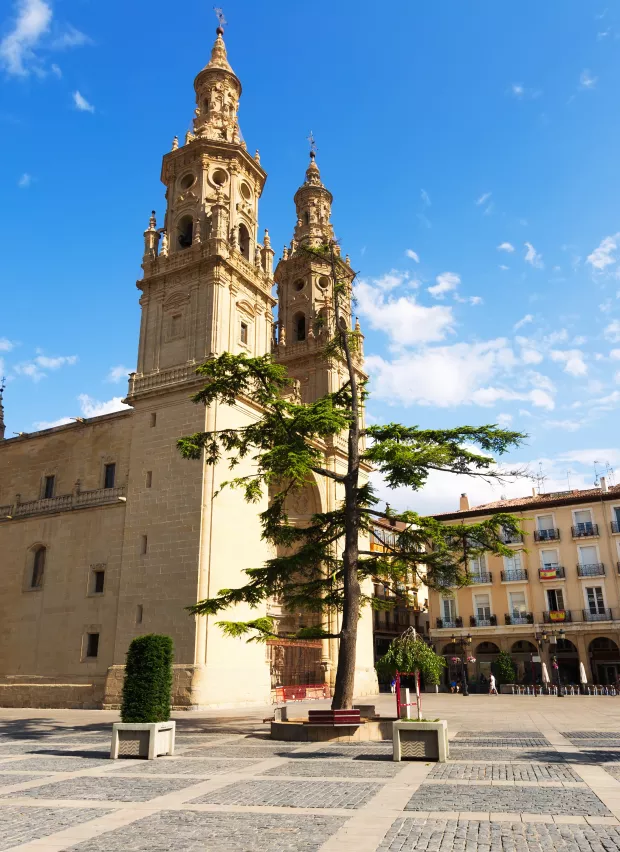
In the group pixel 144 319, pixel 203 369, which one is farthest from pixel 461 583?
pixel 144 319

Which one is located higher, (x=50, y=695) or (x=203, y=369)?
(x=203, y=369)

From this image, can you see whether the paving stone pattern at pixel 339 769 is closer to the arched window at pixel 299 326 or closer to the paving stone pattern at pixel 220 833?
the paving stone pattern at pixel 220 833

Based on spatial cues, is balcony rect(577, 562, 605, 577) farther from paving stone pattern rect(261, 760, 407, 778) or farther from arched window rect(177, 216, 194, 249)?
paving stone pattern rect(261, 760, 407, 778)

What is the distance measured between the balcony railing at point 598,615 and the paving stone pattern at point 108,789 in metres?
37.2

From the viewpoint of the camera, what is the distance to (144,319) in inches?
1236

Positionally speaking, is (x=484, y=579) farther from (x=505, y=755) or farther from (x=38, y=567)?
(x=505, y=755)

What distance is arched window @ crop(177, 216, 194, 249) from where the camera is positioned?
3288 cm

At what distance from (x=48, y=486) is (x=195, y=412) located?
11180mm

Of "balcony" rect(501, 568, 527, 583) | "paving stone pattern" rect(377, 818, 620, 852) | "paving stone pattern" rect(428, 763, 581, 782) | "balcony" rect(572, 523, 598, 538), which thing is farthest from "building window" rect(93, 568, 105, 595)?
"balcony" rect(572, 523, 598, 538)

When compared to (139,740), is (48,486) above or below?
above

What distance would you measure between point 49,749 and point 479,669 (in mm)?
36251

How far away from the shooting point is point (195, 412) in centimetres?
2783

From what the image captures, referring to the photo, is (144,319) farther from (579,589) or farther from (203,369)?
(579,589)

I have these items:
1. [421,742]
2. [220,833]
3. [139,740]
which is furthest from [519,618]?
[220,833]
